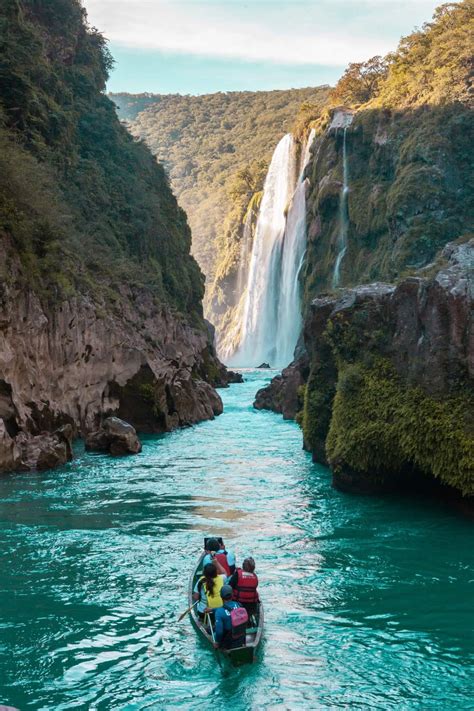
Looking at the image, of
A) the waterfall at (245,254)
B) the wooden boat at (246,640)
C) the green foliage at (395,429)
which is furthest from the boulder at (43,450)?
the waterfall at (245,254)

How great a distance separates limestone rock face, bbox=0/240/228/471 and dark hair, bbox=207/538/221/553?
34.0 ft

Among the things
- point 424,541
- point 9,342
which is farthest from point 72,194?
point 424,541

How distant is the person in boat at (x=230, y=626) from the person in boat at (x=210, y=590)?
48 centimetres

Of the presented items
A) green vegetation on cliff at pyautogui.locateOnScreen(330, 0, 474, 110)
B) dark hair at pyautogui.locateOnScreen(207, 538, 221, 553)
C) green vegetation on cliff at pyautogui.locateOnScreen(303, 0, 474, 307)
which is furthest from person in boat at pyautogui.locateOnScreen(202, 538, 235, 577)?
green vegetation on cliff at pyautogui.locateOnScreen(330, 0, 474, 110)

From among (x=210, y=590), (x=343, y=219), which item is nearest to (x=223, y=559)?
(x=210, y=590)

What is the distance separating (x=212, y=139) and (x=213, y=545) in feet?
560

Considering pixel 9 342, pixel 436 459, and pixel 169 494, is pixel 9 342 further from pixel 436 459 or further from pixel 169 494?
pixel 436 459

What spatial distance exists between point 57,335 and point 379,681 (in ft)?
67.4

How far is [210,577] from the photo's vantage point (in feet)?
35.3

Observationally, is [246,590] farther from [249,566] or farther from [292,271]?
[292,271]

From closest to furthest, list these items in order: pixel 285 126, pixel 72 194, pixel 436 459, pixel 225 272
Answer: pixel 436 459
pixel 72 194
pixel 225 272
pixel 285 126

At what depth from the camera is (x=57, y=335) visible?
89.7 feet

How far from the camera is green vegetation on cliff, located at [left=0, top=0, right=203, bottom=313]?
26734mm

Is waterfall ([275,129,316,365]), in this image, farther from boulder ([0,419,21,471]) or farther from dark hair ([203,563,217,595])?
dark hair ([203,563,217,595])
